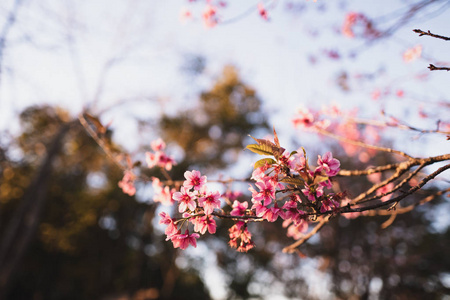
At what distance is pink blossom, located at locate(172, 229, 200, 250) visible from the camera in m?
1.17

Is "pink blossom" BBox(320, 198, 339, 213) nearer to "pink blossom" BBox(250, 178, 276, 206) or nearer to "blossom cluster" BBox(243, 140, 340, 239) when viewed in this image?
"blossom cluster" BBox(243, 140, 340, 239)

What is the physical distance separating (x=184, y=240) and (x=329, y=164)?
0.70 metres

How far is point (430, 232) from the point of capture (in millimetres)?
10352

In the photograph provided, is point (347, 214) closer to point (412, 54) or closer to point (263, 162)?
point (263, 162)

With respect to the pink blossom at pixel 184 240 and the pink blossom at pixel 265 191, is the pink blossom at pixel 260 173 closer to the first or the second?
the pink blossom at pixel 265 191

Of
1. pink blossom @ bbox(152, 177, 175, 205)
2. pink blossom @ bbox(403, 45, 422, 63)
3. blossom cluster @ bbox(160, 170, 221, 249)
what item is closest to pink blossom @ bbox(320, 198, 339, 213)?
blossom cluster @ bbox(160, 170, 221, 249)

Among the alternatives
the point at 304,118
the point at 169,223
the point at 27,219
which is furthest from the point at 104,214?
the point at 169,223

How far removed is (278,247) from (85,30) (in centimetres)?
1017

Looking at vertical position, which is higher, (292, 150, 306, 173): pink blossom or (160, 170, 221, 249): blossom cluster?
(160, 170, 221, 249): blossom cluster

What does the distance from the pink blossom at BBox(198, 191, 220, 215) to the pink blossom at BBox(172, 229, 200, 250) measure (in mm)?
161

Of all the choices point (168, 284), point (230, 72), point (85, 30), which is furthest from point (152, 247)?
point (85, 30)

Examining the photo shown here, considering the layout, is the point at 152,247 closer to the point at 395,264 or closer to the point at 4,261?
the point at 4,261

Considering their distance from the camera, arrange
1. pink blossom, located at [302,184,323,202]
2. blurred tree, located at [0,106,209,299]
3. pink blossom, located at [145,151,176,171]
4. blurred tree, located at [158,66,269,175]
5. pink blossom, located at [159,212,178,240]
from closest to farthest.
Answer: pink blossom, located at [302,184,323,202] < pink blossom, located at [159,212,178,240] < pink blossom, located at [145,151,176,171] < blurred tree, located at [0,106,209,299] < blurred tree, located at [158,66,269,175]

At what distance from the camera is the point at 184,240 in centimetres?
119
